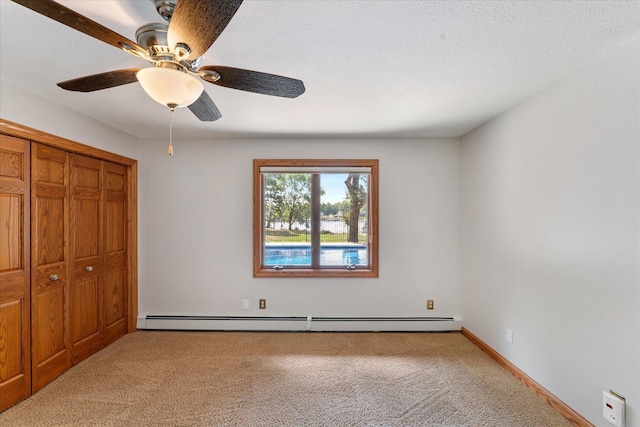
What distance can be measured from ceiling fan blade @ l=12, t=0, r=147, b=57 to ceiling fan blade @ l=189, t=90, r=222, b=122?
0.43 meters

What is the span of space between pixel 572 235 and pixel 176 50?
8.17ft

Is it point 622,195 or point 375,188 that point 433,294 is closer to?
point 375,188

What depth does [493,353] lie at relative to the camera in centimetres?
279

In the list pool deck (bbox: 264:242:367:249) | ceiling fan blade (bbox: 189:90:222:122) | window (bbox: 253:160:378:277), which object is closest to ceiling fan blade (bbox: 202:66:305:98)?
ceiling fan blade (bbox: 189:90:222:122)

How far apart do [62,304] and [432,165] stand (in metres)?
3.92

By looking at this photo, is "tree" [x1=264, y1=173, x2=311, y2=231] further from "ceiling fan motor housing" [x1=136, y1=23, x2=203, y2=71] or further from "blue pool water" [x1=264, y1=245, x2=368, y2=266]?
"ceiling fan motor housing" [x1=136, y1=23, x2=203, y2=71]

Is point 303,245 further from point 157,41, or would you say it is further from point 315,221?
point 157,41

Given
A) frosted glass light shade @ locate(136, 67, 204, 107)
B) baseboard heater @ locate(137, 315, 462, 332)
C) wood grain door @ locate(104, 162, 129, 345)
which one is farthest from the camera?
baseboard heater @ locate(137, 315, 462, 332)

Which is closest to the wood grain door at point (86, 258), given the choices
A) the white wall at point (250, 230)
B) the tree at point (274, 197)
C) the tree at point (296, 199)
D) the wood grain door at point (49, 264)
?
the wood grain door at point (49, 264)

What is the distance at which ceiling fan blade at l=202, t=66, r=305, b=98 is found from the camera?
1334 millimetres

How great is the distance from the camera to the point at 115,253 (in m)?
3.23

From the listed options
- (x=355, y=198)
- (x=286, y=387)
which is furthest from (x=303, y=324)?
(x=355, y=198)

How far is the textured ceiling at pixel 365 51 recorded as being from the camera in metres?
1.32

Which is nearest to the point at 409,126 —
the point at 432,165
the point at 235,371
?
the point at 432,165
